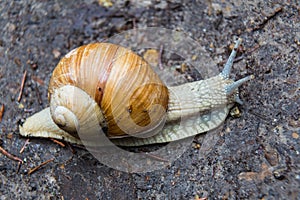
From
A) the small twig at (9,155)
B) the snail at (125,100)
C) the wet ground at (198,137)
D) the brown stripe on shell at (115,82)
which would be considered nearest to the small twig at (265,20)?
the wet ground at (198,137)

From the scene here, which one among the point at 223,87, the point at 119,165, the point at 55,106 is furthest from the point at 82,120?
the point at 223,87

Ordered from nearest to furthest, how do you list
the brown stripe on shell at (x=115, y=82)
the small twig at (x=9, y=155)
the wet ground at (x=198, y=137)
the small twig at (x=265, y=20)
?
the brown stripe on shell at (x=115, y=82) → the wet ground at (x=198, y=137) → the small twig at (x=9, y=155) → the small twig at (x=265, y=20)

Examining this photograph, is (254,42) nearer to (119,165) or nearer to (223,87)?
(223,87)

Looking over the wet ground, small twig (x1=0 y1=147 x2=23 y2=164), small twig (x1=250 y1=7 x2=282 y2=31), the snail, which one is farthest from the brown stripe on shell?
small twig (x1=250 y1=7 x2=282 y2=31)

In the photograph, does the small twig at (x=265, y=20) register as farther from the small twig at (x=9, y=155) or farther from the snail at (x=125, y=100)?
the small twig at (x=9, y=155)

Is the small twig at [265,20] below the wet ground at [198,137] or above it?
above

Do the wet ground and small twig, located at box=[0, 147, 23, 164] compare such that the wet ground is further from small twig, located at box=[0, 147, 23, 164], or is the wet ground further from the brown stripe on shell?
the brown stripe on shell
